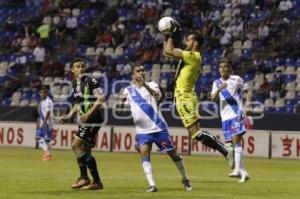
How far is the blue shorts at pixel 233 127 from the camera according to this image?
19.5m

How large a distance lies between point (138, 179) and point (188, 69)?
3.10m

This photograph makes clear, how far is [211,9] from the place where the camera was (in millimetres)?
40906

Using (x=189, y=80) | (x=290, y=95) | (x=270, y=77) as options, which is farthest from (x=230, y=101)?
(x=270, y=77)

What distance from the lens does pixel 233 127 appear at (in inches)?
770

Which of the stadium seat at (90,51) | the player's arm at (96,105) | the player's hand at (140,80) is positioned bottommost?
the player's arm at (96,105)

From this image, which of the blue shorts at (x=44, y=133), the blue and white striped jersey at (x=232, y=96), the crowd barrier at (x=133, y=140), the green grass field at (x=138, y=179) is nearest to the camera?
the green grass field at (x=138, y=179)

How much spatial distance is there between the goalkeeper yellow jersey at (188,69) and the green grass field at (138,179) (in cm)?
203

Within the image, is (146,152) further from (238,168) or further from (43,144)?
(43,144)

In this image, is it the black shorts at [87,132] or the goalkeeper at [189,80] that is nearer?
the black shorts at [87,132]

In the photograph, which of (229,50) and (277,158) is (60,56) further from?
(277,158)

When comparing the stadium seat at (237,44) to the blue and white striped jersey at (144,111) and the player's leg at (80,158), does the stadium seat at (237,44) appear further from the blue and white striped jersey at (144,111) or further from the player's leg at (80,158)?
the player's leg at (80,158)

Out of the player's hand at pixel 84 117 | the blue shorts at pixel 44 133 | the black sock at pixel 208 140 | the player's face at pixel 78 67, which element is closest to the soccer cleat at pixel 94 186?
the player's hand at pixel 84 117

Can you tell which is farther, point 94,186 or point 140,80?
point 94,186

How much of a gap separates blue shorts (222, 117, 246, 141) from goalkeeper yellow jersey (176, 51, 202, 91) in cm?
233
